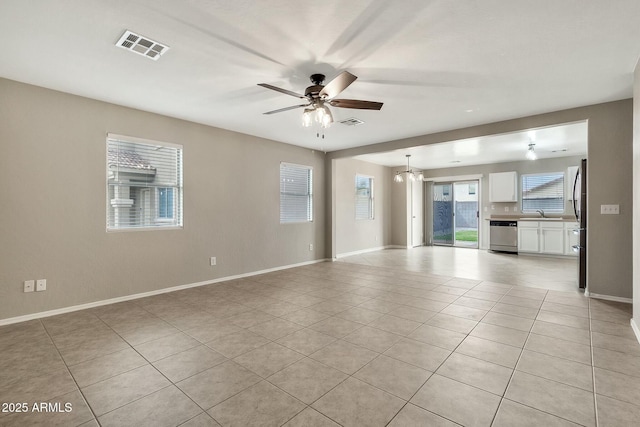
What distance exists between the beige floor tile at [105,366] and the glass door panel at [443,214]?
936cm

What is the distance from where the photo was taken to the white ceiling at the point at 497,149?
17.0 ft

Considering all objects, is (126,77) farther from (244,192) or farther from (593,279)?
(593,279)

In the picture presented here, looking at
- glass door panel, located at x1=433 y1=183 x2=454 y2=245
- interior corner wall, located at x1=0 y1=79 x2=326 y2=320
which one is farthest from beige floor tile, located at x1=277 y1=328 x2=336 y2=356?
glass door panel, located at x1=433 y1=183 x2=454 y2=245

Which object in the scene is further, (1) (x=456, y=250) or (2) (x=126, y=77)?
(1) (x=456, y=250)

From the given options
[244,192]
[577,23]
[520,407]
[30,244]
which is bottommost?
[520,407]

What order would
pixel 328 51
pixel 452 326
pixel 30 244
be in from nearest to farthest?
pixel 328 51, pixel 452 326, pixel 30 244

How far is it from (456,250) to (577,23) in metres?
7.33

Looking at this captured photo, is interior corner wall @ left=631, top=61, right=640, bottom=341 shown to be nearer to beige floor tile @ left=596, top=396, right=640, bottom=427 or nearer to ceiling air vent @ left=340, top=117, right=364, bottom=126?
beige floor tile @ left=596, top=396, right=640, bottom=427

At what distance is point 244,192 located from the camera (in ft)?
17.5

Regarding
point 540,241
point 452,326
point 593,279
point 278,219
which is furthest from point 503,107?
point 540,241

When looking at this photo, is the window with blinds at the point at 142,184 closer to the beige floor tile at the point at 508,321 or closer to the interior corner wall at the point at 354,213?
the interior corner wall at the point at 354,213

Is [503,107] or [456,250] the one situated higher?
[503,107]

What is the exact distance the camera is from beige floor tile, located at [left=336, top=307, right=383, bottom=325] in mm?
3188

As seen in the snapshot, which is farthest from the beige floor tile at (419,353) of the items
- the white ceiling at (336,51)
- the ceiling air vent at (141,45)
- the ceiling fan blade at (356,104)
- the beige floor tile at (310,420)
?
the ceiling air vent at (141,45)
